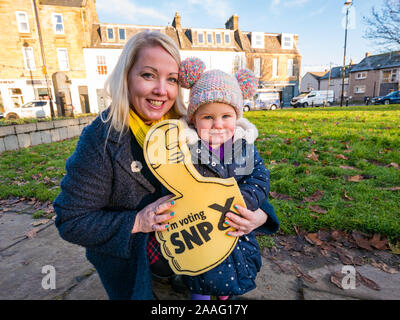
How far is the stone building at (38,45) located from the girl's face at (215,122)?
2262cm

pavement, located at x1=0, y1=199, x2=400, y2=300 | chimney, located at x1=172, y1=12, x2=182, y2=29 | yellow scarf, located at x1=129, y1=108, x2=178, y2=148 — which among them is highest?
chimney, located at x1=172, y1=12, x2=182, y2=29

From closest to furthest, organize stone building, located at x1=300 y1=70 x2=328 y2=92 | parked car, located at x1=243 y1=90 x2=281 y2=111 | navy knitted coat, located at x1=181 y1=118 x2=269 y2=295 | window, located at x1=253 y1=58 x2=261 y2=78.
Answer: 1. navy knitted coat, located at x1=181 y1=118 x2=269 y2=295
2. parked car, located at x1=243 y1=90 x2=281 y2=111
3. window, located at x1=253 y1=58 x2=261 y2=78
4. stone building, located at x1=300 y1=70 x2=328 y2=92

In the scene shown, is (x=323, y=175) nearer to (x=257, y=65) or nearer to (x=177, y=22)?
(x=177, y=22)

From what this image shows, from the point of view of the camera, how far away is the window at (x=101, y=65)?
71.4 ft

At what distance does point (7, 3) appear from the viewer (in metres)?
19.5

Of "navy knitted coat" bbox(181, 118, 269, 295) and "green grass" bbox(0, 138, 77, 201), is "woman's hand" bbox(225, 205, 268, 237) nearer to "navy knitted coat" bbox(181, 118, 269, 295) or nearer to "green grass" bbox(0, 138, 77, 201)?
"navy knitted coat" bbox(181, 118, 269, 295)

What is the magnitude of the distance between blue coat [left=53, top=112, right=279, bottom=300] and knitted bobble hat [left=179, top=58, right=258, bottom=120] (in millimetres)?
513

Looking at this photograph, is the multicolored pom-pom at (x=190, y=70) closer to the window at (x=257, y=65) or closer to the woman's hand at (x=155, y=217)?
the woman's hand at (x=155, y=217)

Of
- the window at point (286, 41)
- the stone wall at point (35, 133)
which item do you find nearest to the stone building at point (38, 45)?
the stone wall at point (35, 133)

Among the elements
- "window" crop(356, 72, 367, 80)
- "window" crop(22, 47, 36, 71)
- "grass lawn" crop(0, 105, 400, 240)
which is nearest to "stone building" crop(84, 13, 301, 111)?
"window" crop(22, 47, 36, 71)

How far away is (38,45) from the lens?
20391mm

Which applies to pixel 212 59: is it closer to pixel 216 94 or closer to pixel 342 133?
pixel 342 133

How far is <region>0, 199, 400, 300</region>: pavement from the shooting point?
1764 mm

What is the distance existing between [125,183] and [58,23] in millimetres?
25625
